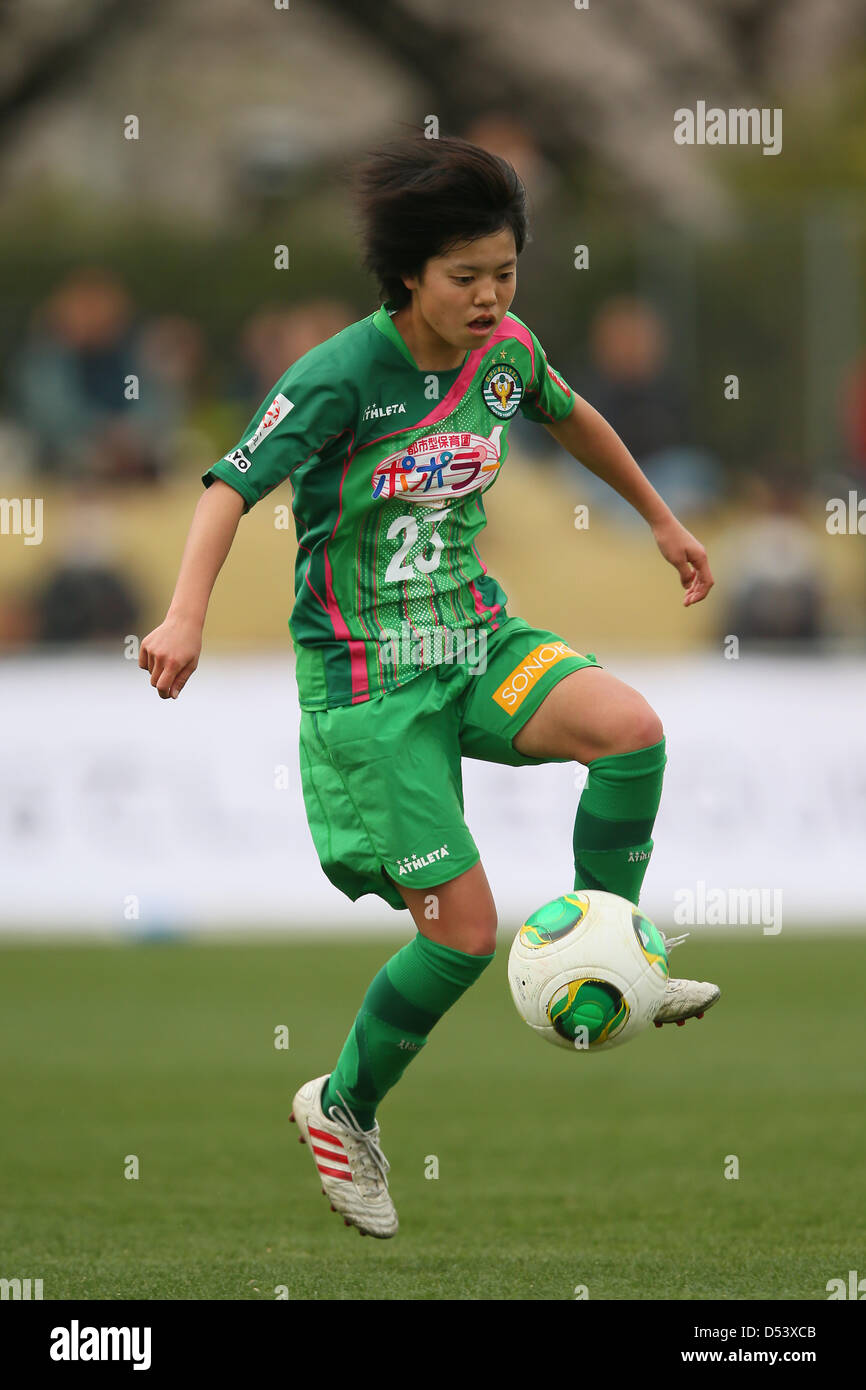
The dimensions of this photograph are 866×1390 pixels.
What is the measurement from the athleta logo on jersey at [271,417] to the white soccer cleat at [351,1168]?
167cm

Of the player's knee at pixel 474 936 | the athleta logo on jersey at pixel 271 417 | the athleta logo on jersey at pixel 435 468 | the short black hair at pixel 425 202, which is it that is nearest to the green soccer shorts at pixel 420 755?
the player's knee at pixel 474 936

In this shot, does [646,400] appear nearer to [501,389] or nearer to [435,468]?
[501,389]

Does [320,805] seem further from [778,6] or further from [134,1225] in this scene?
[778,6]

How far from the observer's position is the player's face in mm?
4523

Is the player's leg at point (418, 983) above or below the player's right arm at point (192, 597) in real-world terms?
below

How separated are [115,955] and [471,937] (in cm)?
651

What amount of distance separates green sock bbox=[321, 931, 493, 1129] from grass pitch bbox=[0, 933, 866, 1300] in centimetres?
44

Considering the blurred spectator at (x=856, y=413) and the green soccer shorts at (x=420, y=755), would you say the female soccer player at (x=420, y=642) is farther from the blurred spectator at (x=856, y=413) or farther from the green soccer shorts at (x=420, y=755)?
the blurred spectator at (x=856, y=413)

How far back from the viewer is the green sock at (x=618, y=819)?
4711 millimetres

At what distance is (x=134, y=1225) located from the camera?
5.42 metres

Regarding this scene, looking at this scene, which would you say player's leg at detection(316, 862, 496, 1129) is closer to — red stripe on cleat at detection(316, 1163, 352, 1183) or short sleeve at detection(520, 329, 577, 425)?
red stripe on cleat at detection(316, 1163, 352, 1183)

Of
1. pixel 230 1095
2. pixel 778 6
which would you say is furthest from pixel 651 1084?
pixel 778 6

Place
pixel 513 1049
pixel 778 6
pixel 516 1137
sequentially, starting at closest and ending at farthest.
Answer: pixel 516 1137 → pixel 513 1049 → pixel 778 6

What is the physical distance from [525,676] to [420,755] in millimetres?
311
